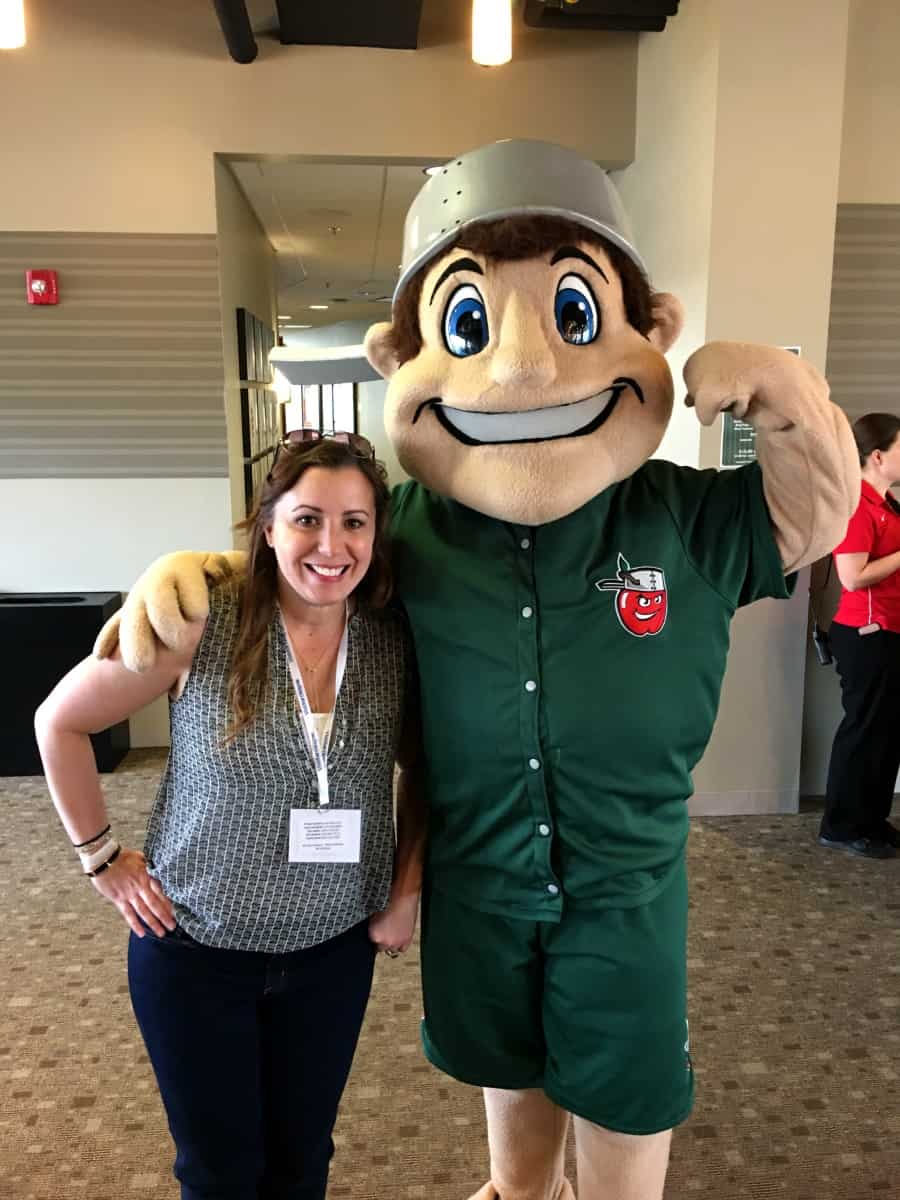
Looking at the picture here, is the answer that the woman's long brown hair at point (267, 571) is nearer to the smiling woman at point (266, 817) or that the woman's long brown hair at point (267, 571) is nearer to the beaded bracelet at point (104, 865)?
the smiling woman at point (266, 817)

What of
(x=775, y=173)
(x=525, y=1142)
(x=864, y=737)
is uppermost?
(x=775, y=173)

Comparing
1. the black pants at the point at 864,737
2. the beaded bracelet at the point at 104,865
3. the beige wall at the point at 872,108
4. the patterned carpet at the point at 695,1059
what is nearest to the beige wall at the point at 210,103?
the beige wall at the point at 872,108

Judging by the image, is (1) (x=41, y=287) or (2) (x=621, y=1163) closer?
(2) (x=621, y=1163)

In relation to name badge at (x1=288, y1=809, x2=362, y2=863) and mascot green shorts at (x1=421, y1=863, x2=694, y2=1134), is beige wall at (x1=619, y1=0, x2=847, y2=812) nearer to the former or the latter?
mascot green shorts at (x1=421, y1=863, x2=694, y2=1134)

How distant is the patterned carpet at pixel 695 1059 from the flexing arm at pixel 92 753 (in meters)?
0.88

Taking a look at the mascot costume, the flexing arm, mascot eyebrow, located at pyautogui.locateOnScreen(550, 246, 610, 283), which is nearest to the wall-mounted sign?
the mascot costume

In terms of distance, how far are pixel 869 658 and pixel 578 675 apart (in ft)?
7.96

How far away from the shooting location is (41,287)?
3.94 m

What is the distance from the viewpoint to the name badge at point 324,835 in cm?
130

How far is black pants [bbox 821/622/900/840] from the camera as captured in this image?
3383 mm

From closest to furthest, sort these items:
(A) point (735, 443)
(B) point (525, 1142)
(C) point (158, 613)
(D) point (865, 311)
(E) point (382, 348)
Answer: (C) point (158, 613) → (E) point (382, 348) → (B) point (525, 1142) → (A) point (735, 443) → (D) point (865, 311)

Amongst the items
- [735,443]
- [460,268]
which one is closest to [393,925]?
[460,268]

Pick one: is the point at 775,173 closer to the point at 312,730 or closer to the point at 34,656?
the point at 312,730

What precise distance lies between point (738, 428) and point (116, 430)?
100 inches
